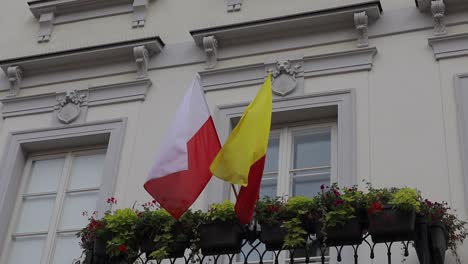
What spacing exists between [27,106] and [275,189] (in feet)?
10.7

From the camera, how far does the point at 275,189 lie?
8.99 m

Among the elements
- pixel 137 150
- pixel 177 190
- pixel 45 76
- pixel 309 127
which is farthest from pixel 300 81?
pixel 45 76

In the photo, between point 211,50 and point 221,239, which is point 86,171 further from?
point 221,239

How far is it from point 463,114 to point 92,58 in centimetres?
430

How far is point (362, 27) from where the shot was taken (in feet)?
31.4

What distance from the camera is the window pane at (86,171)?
9844 mm

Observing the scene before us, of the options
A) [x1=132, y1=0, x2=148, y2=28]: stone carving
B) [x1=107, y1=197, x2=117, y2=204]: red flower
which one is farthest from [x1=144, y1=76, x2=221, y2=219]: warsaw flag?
[x1=132, y1=0, x2=148, y2=28]: stone carving

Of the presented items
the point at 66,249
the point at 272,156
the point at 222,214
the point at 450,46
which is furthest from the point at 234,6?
the point at 222,214

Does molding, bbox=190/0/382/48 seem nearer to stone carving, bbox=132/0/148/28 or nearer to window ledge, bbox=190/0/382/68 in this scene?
window ledge, bbox=190/0/382/68

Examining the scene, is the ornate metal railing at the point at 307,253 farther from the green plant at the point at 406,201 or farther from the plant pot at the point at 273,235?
the green plant at the point at 406,201

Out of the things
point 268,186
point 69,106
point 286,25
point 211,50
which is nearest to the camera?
point 268,186

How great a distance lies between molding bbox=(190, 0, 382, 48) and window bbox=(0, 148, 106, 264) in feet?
5.78

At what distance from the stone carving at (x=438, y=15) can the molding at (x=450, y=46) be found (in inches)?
5.5

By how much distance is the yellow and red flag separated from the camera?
24.4 feet
